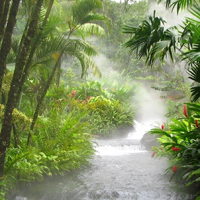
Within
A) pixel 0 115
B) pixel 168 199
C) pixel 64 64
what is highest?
pixel 64 64

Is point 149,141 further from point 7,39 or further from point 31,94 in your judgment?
point 7,39

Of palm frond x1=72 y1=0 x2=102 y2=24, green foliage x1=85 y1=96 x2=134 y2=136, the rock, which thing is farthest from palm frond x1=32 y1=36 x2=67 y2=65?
green foliage x1=85 y1=96 x2=134 y2=136

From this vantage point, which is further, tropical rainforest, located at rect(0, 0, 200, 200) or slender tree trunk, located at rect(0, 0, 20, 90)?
tropical rainforest, located at rect(0, 0, 200, 200)

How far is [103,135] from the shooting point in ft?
39.3

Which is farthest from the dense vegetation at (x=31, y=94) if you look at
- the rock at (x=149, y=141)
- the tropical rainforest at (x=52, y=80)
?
the rock at (x=149, y=141)

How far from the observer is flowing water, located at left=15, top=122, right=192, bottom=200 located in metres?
4.21

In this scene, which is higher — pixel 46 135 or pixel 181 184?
pixel 46 135

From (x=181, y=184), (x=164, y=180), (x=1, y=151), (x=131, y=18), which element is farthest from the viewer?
(x=131, y=18)

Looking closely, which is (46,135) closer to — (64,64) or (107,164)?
(107,164)

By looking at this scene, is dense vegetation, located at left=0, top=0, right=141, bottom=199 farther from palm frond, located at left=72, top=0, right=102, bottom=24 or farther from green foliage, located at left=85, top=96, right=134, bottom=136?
green foliage, located at left=85, top=96, right=134, bottom=136

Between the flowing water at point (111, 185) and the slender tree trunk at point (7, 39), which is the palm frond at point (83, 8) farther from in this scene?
the flowing water at point (111, 185)

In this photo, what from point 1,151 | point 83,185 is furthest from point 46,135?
point 1,151

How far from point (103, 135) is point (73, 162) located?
6982mm

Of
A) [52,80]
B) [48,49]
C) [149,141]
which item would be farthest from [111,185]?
[149,141]
